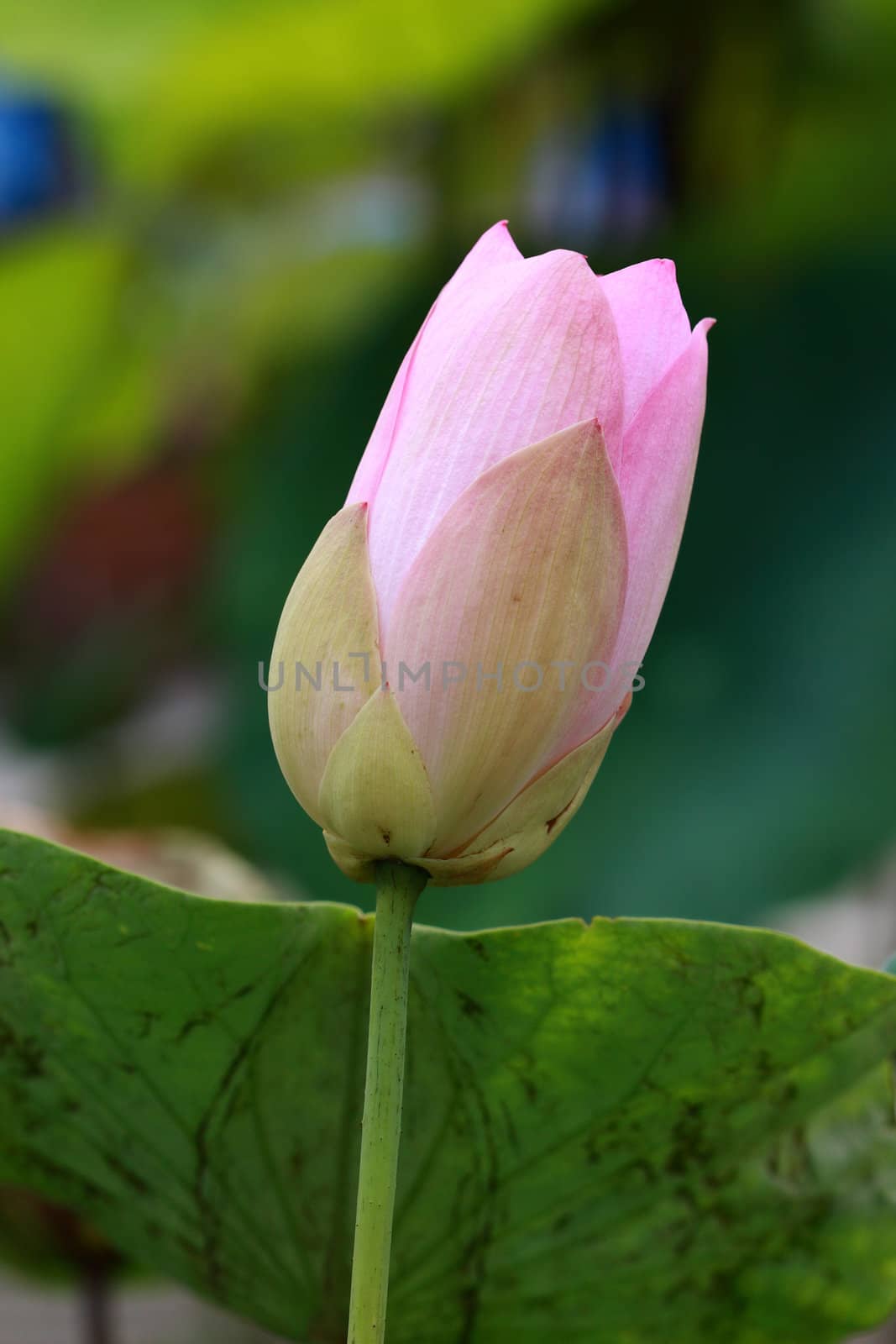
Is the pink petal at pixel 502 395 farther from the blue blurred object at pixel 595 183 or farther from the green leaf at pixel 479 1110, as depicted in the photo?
the blue blurred object at pixel 595 183

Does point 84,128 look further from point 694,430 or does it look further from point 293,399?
point 694,430

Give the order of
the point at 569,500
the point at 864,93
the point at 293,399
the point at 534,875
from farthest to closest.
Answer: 1. the point at 293,399
2. the point at 864,93
3. the point at 534,875
4. the point at 569,500

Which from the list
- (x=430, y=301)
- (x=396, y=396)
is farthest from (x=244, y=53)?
(x=396, y=396)

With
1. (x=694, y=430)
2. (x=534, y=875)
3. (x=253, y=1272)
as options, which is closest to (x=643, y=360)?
(x=694, y=430)

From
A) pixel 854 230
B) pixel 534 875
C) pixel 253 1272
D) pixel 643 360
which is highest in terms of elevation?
pixel 854 230

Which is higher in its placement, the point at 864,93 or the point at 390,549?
the point at 864,93

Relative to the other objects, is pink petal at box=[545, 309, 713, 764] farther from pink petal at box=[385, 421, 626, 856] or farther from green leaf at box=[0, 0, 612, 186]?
green leaf at box=[0, 0, 612, 186]
